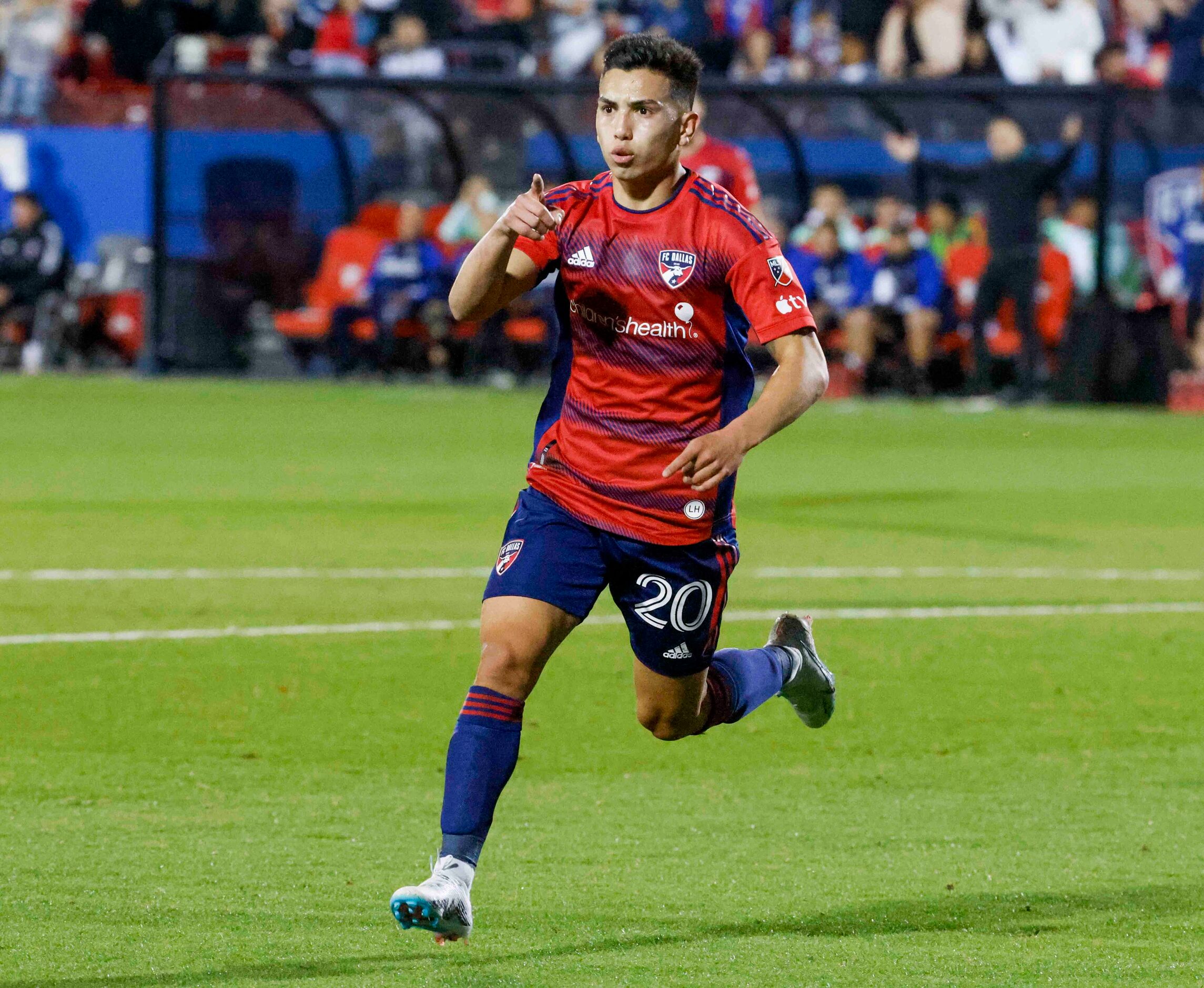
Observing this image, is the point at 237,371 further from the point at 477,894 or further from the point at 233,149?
the point at 477,894

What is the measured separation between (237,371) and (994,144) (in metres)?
7.87

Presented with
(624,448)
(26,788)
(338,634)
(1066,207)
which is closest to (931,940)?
(624,448)

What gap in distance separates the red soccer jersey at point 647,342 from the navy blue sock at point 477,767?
53 cm

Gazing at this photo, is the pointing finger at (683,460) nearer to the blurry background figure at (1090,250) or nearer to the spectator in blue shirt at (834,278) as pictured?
the spectator in blue shirt at (834,278)

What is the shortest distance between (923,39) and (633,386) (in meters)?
20.3

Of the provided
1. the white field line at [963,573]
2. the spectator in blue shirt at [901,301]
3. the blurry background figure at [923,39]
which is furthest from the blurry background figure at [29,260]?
the white field line at [963,573]

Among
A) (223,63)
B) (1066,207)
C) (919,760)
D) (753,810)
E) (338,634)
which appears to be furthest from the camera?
(223,63)

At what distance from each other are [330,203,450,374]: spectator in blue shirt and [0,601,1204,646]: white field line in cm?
1219

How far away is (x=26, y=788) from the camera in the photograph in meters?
6.25

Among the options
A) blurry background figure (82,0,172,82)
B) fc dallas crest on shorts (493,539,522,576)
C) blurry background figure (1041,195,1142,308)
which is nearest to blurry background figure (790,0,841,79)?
blurry background figure (1041,195,1142,308)

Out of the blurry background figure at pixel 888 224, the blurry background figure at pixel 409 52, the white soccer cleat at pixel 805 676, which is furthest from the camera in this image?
the blurry background figure at pixel 409 52

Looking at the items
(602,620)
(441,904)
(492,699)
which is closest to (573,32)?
(602,620)

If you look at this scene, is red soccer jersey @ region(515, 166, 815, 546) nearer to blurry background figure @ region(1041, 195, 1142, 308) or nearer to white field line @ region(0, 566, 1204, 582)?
white field line @ region(0, 566, 1204, 582)

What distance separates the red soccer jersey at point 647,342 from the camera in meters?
5.10
